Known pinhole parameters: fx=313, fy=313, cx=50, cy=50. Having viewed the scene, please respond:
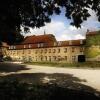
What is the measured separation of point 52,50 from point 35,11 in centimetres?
9910

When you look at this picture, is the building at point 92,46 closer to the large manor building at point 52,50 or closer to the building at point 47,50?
the large manor building at point 52,50

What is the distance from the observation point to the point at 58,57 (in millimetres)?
113000

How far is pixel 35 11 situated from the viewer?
1669 cm

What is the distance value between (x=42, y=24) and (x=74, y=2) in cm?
238

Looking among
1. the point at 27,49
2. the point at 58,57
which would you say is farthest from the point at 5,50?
the point at 58,57

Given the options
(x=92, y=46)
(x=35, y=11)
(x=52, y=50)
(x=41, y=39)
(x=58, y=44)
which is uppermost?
(x=41, y=39)

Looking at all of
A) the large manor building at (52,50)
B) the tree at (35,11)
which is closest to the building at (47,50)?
the large manor building at (52,50)

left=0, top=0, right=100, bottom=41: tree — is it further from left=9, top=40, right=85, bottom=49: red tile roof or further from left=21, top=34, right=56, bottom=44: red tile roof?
left=21, top=34, right=56, bottom=44: red tile roof

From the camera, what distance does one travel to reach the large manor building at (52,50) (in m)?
104

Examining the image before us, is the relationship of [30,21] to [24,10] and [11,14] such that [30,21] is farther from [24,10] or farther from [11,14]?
[11,14]

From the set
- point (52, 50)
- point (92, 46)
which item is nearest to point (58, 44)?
point (52, 50)

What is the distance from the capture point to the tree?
48.2ft

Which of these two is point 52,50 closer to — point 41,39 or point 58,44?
point 58,44

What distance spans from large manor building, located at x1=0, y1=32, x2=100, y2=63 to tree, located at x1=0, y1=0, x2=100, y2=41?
3093 inches
